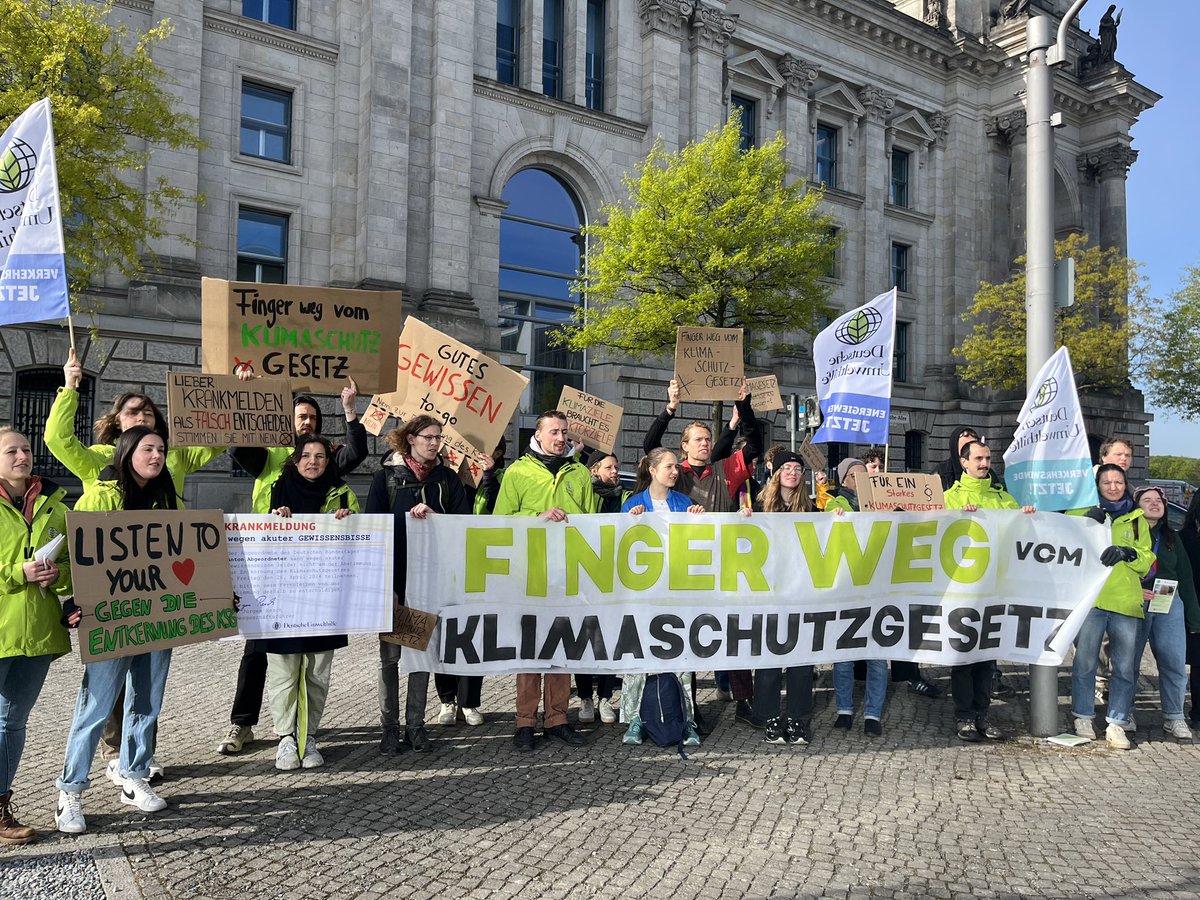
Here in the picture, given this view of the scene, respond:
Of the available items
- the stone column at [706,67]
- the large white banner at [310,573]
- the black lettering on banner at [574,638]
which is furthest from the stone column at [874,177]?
the large white banner at [310,573]

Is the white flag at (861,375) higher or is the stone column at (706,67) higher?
the stone column at (706,67)

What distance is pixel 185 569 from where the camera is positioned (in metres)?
4.92

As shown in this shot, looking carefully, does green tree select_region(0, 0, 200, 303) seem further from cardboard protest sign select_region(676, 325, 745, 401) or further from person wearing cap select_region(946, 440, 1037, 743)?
person wearing cap select_region(946, 440, 1037, 743)

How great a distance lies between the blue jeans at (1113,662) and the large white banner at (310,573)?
16.1ft

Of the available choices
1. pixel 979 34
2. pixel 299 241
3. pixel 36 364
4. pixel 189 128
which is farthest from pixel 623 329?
pixel 979 34

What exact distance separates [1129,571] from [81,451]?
6.90 metres

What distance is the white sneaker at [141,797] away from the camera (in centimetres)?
473

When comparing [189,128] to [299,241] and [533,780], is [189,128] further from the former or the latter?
[533,780]

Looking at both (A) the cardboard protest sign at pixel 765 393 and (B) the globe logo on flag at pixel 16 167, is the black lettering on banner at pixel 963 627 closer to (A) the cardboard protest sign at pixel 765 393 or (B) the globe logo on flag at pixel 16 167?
(A) the cardboard protest sign at pixel 765 393

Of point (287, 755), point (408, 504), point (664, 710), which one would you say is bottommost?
point (287, 755)

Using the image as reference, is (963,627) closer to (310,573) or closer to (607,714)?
(607,714)

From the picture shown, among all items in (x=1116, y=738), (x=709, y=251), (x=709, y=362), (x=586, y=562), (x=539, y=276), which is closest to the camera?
(x=586, y=562)

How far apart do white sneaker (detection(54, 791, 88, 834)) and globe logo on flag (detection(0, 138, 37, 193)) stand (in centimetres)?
388

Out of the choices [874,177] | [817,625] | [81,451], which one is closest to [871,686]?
[817,625]
